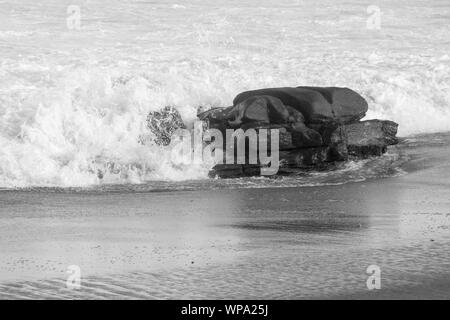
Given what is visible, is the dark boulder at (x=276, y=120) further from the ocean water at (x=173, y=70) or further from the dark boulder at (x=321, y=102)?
the ocean water at (x=173, y=70)

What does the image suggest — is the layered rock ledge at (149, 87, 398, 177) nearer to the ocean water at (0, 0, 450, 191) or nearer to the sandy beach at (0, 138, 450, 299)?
the ocean water at (0, 0, 450, 191)

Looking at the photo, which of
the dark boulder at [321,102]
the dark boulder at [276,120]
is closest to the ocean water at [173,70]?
the dark boulder at [276,120]

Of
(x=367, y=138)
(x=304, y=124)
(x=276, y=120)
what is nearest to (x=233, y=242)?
(x=276, y=120)

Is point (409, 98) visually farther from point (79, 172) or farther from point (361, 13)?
point (361, 13)

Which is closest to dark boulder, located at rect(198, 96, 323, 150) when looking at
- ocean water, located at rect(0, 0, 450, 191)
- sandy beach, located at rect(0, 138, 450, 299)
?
ocean water, located at rect(0, 0, 450, 191)

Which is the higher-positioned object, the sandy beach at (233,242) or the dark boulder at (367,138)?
the dark boulder at (367,138)

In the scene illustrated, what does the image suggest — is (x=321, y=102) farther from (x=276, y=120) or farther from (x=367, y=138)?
(x=367, y=138)

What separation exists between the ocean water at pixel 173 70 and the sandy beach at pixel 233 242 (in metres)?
1.29

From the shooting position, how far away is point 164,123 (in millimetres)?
16531

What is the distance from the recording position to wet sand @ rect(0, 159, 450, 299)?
8273mm

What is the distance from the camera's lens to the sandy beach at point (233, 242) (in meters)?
8.27

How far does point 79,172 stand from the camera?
15.0 metres

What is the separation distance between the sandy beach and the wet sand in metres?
0.01
